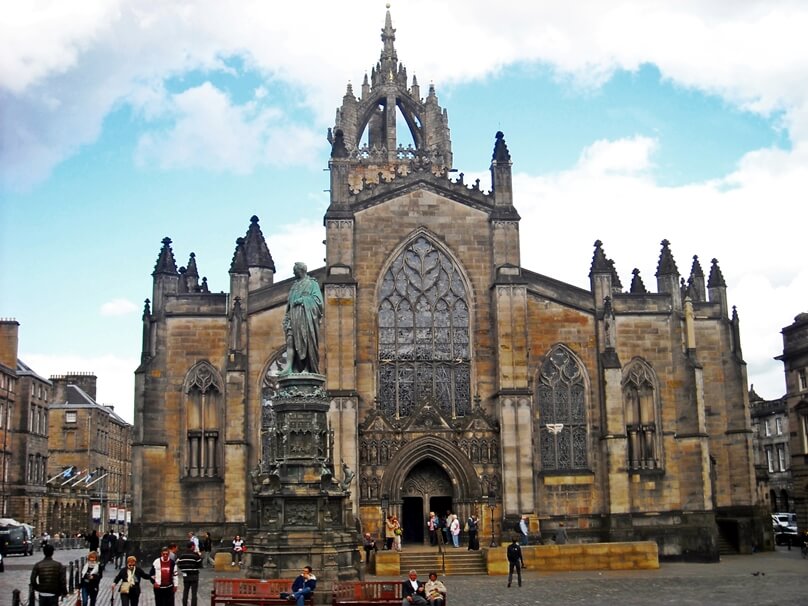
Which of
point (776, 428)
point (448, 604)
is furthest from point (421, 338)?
point (776, 428)

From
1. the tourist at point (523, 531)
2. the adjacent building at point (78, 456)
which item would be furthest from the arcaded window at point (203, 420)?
the adjacent building at point (78, 456)

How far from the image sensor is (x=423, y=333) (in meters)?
39.2

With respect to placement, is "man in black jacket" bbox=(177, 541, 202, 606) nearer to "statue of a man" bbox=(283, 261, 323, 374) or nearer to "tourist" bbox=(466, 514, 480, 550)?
"statue of a man" bbox=(283, 261, 323, 374)

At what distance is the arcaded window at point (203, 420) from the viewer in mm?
38094

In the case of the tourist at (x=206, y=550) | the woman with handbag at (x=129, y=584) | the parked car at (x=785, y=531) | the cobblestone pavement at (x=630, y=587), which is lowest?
the parked car at (x=785, y=531)

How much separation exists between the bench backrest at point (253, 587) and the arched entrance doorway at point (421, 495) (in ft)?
56.7

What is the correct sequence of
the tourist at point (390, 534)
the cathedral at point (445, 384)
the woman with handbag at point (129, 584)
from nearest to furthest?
the woman with handbag at point (129, 584)
the tourist at point (390, 534)
the cathedral at point (445, 384)

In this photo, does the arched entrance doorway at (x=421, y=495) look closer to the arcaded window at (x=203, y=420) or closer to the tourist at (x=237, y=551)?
the tourist at (x=237, y=551)

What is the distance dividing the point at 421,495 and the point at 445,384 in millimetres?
4308

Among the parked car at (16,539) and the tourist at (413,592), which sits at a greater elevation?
the tourist at (413,592)

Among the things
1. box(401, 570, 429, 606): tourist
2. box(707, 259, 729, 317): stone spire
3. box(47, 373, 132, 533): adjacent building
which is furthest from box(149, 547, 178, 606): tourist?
box(47, 373, 132, 533): adjacent building

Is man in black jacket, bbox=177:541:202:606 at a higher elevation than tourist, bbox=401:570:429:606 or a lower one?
higher

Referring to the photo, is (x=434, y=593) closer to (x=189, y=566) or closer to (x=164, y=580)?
(x=189, y=566)

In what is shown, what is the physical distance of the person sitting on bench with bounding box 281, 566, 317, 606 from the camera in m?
20.2
